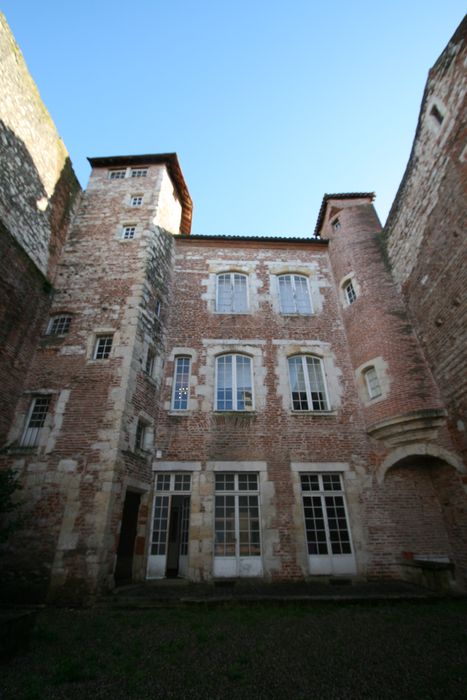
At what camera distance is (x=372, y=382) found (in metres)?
10.6

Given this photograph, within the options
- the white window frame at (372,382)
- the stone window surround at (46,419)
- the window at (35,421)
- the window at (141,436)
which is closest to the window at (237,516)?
the window at (141,436)

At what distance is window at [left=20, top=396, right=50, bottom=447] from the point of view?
8719 millimetres

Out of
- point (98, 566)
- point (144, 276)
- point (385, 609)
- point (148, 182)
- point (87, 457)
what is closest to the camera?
point (385, 609)

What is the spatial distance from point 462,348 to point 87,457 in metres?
10.2

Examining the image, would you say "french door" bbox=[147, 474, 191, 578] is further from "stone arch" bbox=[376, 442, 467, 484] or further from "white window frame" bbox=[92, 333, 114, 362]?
"stone arch" bbox=[376, 442, 467, 484]

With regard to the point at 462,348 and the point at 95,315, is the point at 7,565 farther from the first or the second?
the point at 462,348

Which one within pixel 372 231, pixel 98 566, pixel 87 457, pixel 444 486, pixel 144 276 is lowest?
pixel 98 566

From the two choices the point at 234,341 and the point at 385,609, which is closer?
the point at 385,609

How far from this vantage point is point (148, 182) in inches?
578

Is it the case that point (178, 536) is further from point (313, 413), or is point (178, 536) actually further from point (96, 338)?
point (96, 338)

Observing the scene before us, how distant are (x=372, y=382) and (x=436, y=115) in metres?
8.35

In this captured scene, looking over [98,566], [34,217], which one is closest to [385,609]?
[98,566]

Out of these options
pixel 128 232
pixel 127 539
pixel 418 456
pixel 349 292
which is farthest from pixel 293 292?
pixel 127 539

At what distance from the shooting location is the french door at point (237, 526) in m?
8.53
